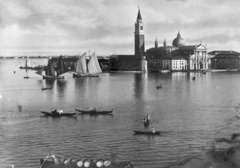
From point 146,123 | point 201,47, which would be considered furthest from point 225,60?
point 146,123

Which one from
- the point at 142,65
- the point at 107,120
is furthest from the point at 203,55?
the point at 107,120

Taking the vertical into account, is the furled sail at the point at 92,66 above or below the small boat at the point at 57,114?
above

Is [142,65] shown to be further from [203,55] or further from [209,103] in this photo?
[209,103]

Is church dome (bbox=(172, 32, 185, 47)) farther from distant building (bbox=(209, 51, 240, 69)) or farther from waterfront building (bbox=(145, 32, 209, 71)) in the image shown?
distant building (bbox=(209, 51, 240, 69))

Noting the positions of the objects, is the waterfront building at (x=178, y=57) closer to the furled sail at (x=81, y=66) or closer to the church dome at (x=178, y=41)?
the church dome at (x=178, y=41)

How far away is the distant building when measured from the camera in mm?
88387

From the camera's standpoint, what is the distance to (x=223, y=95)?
3556cm

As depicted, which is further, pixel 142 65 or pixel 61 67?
pixel 142 65

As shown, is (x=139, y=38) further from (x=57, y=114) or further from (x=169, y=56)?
(x=57, y=114)

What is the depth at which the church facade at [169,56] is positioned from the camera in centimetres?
8606

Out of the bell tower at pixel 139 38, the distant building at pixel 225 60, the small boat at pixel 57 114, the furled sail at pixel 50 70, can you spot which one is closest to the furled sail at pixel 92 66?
the furled sail at pixel 50 70

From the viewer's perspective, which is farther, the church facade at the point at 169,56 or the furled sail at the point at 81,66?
the church facade at the point at 169,56

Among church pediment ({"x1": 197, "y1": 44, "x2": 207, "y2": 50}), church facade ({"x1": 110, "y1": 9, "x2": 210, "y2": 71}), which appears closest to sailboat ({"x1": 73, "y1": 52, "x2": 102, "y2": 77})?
church facade ({"x1": 110, "y1": 9, "x2": 210, "y2": 71})

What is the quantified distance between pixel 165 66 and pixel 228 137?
69505mm
